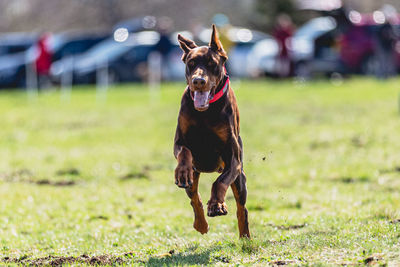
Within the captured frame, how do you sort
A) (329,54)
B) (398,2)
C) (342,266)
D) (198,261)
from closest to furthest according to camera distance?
(342,266), (198,261), (329,54), (398,2)

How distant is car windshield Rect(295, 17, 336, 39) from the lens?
27.0 m

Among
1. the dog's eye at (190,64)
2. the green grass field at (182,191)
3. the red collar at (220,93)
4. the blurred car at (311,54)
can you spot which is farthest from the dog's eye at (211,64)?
the blurred car at (311,54)

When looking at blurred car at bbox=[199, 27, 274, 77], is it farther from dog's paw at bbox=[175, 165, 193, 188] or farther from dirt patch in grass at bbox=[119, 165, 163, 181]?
dog's paw at bbox=[175, 165, 193, 188]

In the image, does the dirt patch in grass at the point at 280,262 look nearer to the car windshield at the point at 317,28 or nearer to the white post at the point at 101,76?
the white post at the point at 101,76

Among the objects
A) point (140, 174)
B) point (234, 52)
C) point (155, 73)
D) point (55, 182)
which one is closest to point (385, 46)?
point (234, 52)

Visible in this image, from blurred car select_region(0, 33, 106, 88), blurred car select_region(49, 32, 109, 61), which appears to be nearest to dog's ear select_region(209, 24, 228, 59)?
blurred car select_region(0, 33, 106, 88)

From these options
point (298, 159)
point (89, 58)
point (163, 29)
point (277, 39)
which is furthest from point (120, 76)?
point (298, 159)

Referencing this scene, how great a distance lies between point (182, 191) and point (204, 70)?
16.9 feet

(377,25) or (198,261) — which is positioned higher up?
(377,25)

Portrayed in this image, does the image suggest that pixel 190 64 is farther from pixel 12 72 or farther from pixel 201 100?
pixel 12 72

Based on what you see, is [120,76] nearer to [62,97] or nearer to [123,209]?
[62,97]

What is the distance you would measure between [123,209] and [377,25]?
18170mm

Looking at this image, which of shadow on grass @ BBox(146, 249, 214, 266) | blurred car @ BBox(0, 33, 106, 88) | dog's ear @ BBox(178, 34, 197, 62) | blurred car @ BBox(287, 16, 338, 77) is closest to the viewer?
dog's ear @ BBox(178, 34, 197, 62)

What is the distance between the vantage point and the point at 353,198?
9070mm
